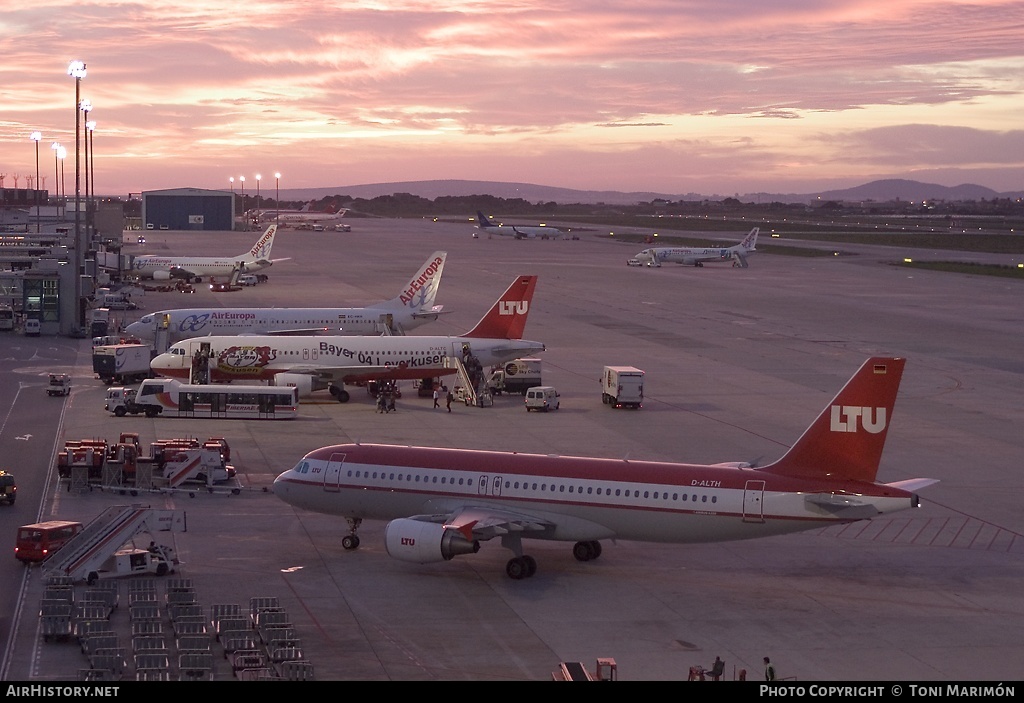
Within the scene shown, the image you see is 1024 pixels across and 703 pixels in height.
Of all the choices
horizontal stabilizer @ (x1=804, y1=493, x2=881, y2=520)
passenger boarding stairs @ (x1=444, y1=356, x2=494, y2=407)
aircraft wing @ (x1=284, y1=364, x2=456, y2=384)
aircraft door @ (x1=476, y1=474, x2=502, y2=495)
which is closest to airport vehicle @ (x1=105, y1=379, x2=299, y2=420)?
aircraft wing @ (x1=284, y1=364, x2=456, y2=384)

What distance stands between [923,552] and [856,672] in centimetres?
1144

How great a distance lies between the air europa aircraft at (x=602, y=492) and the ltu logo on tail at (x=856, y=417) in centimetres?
3

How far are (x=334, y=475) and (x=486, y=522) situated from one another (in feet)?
19.0

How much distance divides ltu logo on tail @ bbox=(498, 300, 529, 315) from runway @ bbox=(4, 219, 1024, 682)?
5510 mm

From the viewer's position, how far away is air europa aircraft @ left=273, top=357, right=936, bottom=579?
32.7 meters

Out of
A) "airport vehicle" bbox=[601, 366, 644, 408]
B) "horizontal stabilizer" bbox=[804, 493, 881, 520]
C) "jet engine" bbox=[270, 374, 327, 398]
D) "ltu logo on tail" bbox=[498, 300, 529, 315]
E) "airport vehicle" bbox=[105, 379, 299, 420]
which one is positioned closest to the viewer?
"horizontal stabilizer" bbox=[804, 493, 881, 520]

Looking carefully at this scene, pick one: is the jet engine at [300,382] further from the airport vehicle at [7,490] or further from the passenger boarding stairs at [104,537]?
the passenger boarding stairs at [104,537]

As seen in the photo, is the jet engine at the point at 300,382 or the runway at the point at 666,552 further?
the jet engine at the point at 300,382

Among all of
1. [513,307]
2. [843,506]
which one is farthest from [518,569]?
[513,307]

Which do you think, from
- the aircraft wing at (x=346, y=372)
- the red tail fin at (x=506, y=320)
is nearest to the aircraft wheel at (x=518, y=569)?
the aircraft wing at (x=346, y=372)

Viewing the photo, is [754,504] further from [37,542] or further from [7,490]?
[7,490]

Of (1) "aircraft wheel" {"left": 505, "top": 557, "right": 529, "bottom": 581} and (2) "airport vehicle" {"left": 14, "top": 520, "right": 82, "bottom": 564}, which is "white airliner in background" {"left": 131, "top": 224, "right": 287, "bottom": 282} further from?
(1) "aircraft wheel" {"left": 505, "top": 557, "right": 529, "bottom": 581}

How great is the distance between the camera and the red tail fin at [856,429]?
3262 cm

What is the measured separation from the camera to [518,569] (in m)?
34.3
